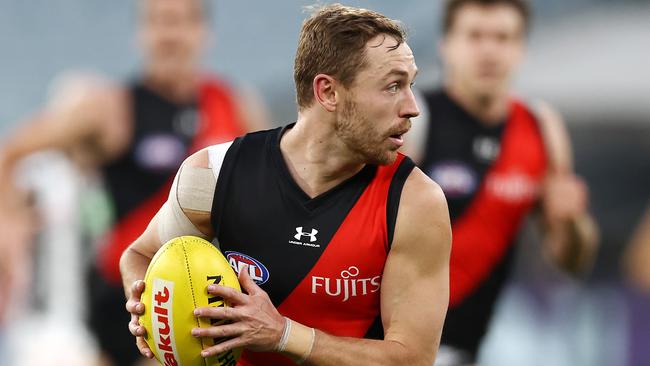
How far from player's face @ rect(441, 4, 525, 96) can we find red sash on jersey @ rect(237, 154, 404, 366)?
394 centimetres

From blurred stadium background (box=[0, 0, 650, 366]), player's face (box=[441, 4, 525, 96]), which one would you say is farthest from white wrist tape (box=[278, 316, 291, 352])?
blurred stadium background (box=[0, 0, 650, 366])

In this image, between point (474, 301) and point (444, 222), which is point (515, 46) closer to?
point (474, 301)

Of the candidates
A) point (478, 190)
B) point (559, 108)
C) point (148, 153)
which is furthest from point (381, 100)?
point (559, 108)

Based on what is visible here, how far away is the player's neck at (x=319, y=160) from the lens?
429 centimetres

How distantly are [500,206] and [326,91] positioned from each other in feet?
13.1

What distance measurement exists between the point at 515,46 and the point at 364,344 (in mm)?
4723

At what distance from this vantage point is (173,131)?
29.2 feet

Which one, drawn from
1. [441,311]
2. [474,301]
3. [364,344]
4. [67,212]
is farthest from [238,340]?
[67,212]

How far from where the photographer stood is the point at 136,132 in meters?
8.80

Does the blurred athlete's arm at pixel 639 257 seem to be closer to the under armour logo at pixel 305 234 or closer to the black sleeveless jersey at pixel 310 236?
the black sleeveless jersey at pixel 310 236

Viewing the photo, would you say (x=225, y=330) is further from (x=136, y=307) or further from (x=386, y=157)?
(x=386, y=157)

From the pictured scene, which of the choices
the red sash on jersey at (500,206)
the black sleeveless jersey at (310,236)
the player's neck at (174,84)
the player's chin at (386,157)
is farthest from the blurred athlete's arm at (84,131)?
→ the player's chin at (386,157)

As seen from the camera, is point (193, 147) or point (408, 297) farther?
point (193, 147)

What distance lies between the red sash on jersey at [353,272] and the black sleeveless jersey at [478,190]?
3.41 meters
